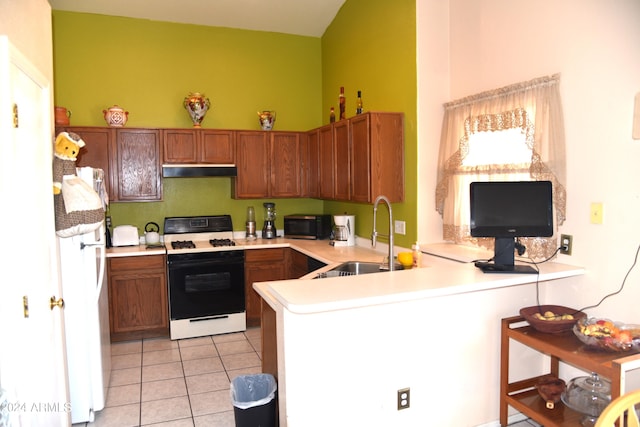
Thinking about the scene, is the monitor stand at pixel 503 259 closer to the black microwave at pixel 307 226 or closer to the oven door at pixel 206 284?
the black microwave at pixel 307 226

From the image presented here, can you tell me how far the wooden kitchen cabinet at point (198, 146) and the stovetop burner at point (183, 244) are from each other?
0.84 m

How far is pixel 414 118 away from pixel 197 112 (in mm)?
2373

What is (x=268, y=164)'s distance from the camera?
16.3 feet

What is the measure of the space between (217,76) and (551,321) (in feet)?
13.6

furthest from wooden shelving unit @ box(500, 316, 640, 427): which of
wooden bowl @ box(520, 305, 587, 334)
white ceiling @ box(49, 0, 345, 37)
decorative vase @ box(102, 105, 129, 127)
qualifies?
decorative vase @ box(102, 105, 129, 127)

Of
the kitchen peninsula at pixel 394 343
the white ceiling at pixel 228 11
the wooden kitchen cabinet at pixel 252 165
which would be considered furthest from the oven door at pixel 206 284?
the white ceiling at pixel 228 11

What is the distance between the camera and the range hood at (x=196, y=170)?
178 inches

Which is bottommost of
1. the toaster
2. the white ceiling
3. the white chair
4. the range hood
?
the white chair

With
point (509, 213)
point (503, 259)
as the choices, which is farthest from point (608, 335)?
point (509, 213)

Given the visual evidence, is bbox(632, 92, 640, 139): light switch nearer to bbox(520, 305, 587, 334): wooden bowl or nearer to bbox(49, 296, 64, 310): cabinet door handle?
bbox(520, 305, 587, 334): wooden bowl

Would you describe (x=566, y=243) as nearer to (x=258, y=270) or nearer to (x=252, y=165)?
(x=258, y=270)

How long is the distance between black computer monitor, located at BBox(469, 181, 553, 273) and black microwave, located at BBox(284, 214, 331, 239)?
260 cm

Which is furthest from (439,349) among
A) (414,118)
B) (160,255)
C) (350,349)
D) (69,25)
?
(69,25)

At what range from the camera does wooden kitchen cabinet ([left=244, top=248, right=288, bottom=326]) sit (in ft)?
15.4
